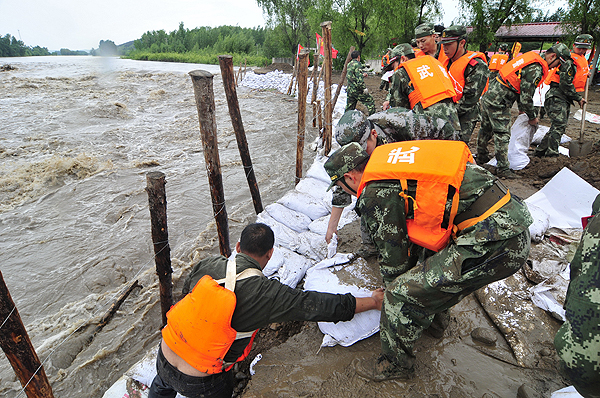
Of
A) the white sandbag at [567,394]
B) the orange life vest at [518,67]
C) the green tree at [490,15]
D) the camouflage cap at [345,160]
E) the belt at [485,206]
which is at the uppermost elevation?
the green tree at [490,15]

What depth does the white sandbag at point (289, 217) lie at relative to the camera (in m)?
3.21

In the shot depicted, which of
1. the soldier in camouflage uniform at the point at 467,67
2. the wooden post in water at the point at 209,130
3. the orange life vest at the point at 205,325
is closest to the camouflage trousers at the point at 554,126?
the soldier in camouflage uniform at the point at 467,67

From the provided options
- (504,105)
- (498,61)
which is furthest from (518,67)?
(498,61)

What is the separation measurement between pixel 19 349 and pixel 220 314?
116cm

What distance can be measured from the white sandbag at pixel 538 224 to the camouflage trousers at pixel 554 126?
2.44 meters

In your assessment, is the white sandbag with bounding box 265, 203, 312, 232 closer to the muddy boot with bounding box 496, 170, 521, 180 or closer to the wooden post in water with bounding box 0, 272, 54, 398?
the wooden post in water with bounding box 0, 272, 54, 398

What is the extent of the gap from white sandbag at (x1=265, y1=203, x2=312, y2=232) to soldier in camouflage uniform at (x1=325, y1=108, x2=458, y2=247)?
64 cm

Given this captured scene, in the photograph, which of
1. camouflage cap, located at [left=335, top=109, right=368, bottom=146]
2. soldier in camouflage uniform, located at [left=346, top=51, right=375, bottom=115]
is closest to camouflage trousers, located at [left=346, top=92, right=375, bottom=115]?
soldier in camouflage uniform, located at [left=346, top=51, right=375, bottom=115]

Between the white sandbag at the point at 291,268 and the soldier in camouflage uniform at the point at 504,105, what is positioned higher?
the soldier in camouflage uniform at the point at 504,105

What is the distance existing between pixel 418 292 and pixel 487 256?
336 mm

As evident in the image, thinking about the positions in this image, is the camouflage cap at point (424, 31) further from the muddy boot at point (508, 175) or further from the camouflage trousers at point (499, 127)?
the muddy boot at point (508, 175)

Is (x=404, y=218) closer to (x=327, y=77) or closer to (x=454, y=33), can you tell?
(x=454, y=33)

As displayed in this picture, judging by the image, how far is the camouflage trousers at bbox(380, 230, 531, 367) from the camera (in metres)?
1.43

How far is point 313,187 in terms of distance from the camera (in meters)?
Answer: 3.77
